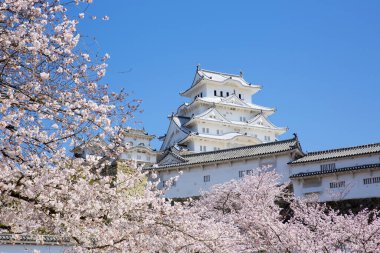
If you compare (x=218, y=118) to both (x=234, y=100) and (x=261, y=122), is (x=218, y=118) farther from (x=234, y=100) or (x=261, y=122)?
(x=261, y=122)

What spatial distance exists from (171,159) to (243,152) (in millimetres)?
6517


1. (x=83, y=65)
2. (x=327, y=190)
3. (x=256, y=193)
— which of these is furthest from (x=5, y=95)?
(x=327, y=190)

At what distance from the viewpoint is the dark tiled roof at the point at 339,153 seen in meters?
28.0

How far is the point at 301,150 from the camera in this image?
32.7 metres

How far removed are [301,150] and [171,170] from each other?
34.0ft

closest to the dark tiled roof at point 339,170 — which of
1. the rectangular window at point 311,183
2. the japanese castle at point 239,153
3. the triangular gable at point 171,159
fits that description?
the japanese castle at point 239,153

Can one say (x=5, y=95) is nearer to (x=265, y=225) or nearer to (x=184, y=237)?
(x=184, y=237)

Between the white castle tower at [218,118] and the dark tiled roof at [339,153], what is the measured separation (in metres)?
19.1

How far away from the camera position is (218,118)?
5178 centimetres

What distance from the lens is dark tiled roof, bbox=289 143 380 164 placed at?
28.0m

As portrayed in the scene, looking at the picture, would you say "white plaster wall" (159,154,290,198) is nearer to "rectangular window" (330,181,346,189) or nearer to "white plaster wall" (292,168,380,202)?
"white plaster wall" (292,168,380,202)

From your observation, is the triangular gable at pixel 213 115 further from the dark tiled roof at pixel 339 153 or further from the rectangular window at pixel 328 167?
the rectangular window at pixel 328 167

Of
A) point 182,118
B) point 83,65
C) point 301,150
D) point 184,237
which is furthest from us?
point 182,118

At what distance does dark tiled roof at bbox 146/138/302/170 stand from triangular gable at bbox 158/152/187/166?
326 mm
